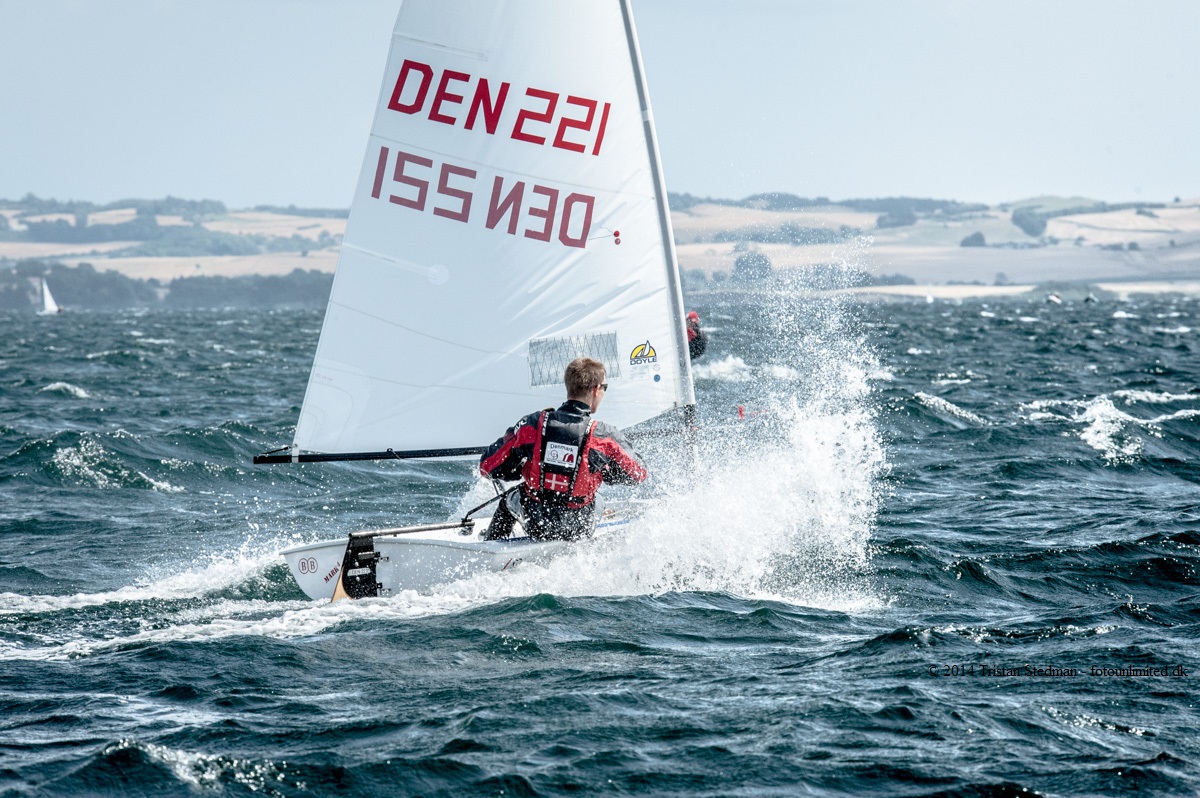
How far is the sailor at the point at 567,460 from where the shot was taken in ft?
24.9

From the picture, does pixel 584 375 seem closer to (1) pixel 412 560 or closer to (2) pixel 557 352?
(2) pixel 557 352

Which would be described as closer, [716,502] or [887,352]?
[716,502]

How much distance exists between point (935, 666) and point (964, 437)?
10.1 m

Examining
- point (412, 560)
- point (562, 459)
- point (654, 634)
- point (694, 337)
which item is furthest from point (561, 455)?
point (694, 337)

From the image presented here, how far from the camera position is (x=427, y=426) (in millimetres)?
8711

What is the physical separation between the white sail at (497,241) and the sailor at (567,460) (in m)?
1.00

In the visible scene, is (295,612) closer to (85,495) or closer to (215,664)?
(215,664)

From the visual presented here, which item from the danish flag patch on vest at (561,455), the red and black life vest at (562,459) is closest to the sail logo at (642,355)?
Answer: the red and black life vest at (562,459)

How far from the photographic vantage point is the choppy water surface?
198 inches

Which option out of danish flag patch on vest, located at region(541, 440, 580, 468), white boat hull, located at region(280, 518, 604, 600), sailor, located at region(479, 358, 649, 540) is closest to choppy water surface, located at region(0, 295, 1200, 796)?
white boat hull, located at region(280, 518, 604, 600)

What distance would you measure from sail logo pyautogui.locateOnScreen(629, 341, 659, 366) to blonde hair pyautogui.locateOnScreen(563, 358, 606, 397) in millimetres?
1230

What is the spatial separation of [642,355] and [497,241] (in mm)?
1321

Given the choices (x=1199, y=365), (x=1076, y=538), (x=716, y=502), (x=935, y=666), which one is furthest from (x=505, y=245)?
(x=1199, y=365)

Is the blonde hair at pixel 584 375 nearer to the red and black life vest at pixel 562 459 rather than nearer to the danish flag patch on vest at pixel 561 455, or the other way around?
the red and black life vest at pixel 562 459
